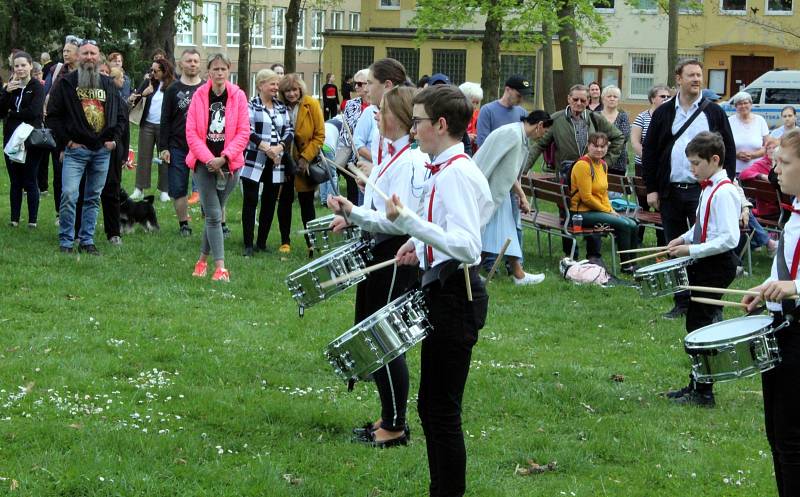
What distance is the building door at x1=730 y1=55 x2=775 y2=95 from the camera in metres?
54.2

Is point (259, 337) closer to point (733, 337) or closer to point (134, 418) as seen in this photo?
point (134, 418)

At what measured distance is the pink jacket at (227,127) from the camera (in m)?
11.2

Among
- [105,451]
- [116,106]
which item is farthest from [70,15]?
[105,451]

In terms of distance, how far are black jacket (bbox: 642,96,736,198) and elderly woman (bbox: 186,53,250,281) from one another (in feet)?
13.2

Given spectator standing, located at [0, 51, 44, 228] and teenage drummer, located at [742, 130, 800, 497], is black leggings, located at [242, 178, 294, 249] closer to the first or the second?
spectator standing, located at [0, 51, 44, 228]

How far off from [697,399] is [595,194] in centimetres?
538

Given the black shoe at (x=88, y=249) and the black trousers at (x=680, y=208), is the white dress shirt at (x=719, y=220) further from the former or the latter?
the black shoe at (x=88, y=249)

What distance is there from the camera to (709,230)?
7590 millimetres

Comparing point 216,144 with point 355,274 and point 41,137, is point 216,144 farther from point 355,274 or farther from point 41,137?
point 355,274

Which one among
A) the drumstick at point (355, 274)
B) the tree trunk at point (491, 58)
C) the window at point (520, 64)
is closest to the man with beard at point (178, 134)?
the drumstick at point (355, 274)

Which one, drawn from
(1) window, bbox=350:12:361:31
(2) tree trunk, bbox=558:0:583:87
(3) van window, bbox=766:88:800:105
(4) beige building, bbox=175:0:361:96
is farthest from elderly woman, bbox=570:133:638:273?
(1) window, bbox=350:12:361:31

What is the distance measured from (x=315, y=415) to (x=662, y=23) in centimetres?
5280

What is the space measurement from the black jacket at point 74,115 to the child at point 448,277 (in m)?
7.49

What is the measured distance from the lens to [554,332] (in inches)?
391
